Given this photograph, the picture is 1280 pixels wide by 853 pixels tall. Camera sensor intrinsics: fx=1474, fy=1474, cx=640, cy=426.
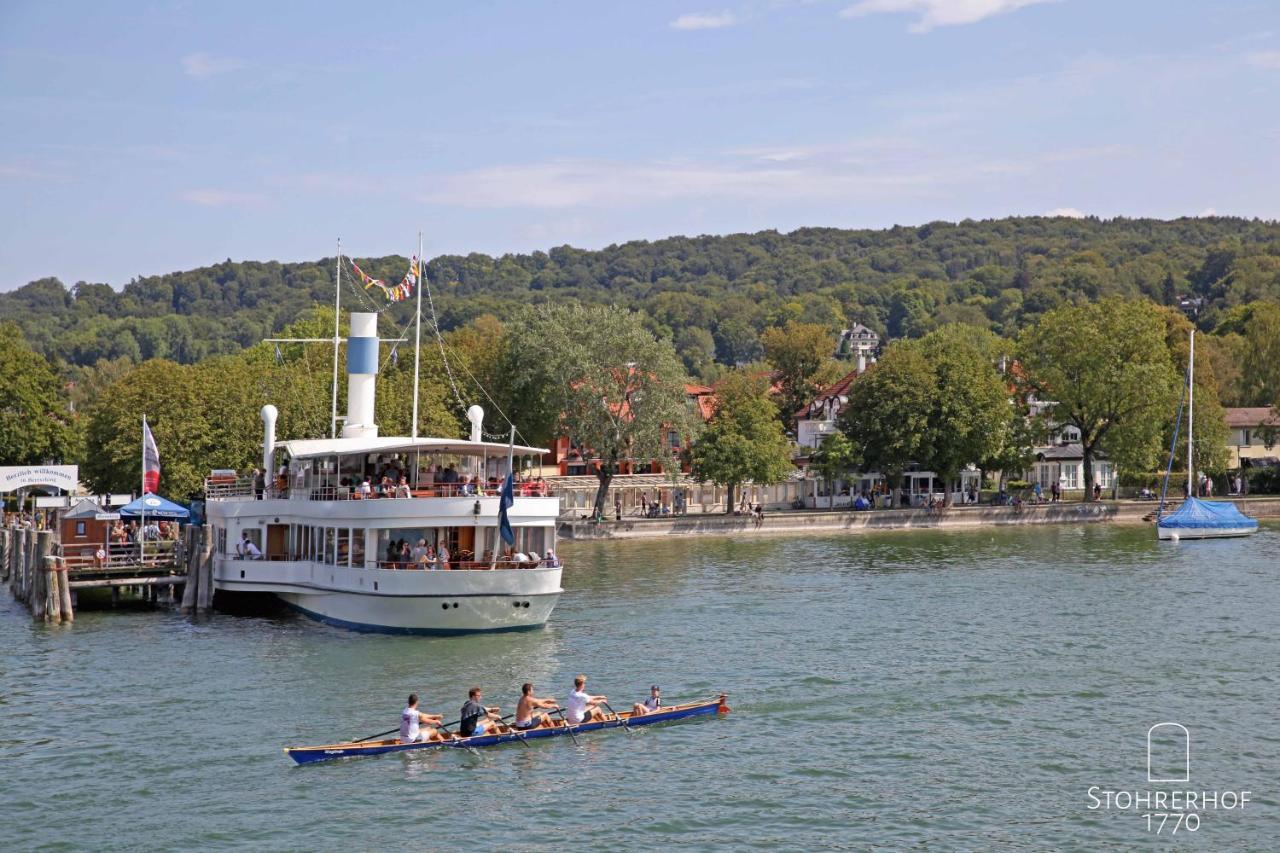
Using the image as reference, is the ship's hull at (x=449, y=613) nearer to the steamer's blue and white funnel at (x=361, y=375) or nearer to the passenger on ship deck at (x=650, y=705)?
the steamer's blue and white funnel at (x=361, y=375)

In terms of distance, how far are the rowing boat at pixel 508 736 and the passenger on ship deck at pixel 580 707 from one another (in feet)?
0.47

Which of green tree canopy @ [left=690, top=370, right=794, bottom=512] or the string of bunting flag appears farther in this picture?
green tree canopy @ [left=690, top=370, right=794, bottom=512]

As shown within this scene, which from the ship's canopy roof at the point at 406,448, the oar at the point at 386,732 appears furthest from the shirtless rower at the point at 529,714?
the ship's canopy roof at the point at 406,448

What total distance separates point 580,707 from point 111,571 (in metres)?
28.5

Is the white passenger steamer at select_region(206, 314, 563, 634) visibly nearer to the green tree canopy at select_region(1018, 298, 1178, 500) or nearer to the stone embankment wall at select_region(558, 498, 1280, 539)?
the stone embankment wall at select_region(558, 498, 1280, 539)

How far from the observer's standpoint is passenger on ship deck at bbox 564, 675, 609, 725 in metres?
34.2

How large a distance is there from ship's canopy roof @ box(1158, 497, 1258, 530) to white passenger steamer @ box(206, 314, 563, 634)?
52760 mm

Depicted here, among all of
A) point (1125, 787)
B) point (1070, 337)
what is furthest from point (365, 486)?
point (1070, 337)

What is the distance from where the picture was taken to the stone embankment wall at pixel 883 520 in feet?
308

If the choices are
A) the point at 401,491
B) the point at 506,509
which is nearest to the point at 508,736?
the point at 506,509

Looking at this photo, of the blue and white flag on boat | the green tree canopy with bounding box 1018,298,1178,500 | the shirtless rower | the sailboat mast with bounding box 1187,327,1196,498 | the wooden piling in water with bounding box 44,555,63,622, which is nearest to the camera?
the shirtless rower

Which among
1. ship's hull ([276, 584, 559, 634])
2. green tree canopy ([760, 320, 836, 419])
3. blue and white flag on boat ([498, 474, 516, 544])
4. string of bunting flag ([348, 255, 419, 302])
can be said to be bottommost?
ship's hull ([276, 584, 559, 634])

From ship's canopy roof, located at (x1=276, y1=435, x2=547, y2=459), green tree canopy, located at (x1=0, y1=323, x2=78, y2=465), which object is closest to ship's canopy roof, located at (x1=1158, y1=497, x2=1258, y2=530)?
ship's canopy roof, located at (x1=276, y1=435, x2=547, y2=459)

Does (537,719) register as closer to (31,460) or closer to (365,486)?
(365,486)
